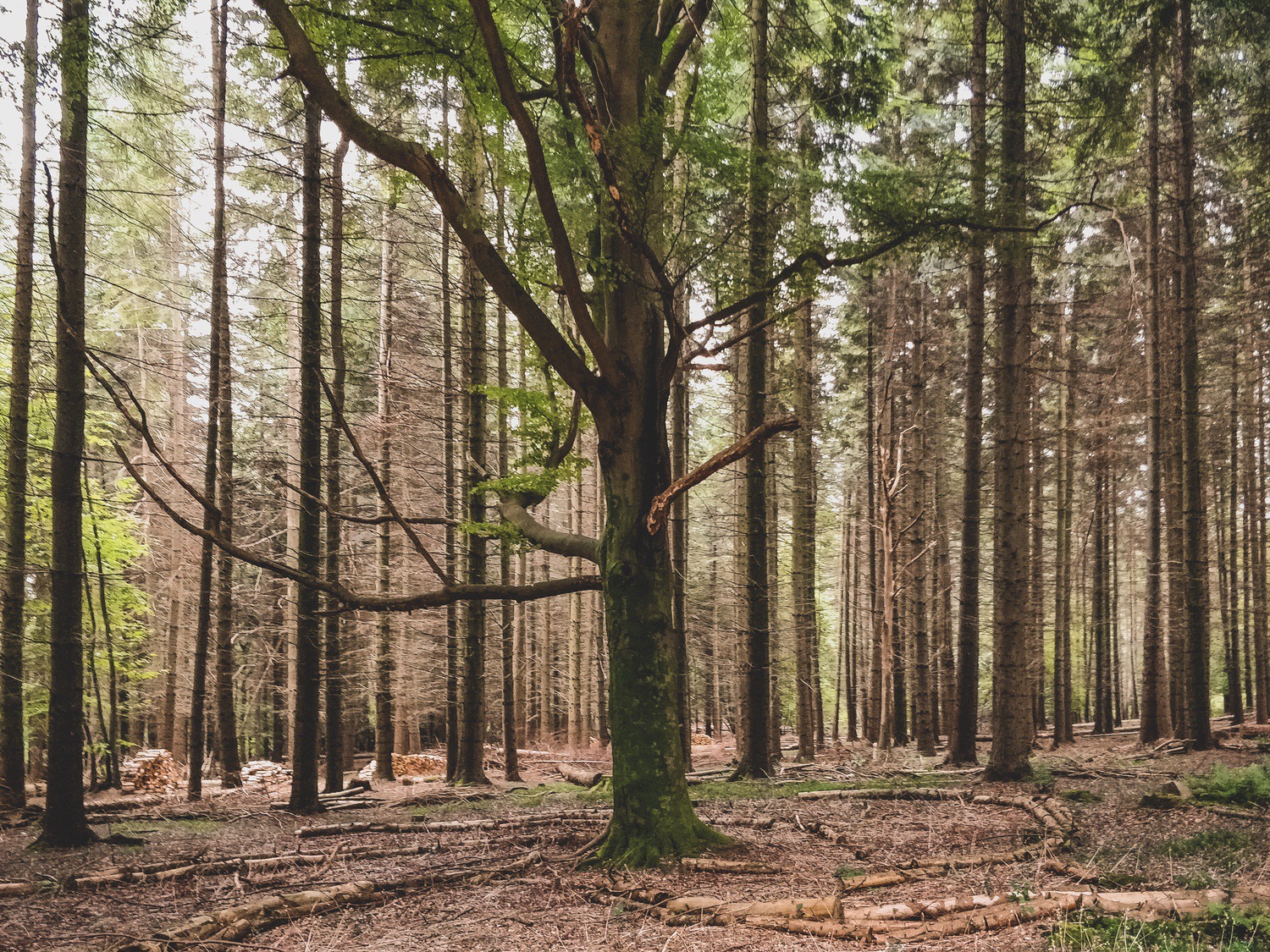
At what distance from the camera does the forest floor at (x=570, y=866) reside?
176 inches

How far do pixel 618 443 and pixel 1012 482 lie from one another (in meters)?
6.66

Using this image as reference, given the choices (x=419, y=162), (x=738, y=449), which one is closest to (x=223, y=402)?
(x=419, y=162)

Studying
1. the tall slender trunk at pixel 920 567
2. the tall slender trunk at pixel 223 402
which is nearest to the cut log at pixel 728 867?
the tall slender trunk at pixel 223 402

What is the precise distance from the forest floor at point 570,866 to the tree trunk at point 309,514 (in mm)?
651

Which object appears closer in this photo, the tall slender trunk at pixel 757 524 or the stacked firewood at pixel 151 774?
the tall slender trunk at pixel 757 524

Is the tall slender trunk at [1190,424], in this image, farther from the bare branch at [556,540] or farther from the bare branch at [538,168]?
the bare branch at [538,168]

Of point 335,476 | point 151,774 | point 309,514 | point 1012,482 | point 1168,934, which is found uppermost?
point 335,476

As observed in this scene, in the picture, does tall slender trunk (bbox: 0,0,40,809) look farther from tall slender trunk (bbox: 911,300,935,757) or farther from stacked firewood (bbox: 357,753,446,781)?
tall slender trunk (bbox: 911,300,935,757)

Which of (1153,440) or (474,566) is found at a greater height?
(1153,440)

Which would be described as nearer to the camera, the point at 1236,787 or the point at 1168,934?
the point at 1168,934

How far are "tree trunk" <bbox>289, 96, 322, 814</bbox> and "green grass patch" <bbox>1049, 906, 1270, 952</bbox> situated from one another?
28.6 feet

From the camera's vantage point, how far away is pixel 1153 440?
46.0 ft

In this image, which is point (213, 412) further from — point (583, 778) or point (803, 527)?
point (803, 527)

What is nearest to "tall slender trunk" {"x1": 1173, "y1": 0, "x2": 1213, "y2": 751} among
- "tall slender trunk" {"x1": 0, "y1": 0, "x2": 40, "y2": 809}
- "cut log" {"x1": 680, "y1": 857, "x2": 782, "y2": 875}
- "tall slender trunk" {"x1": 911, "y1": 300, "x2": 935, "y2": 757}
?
"tall slender trunk" {"x1": 911, "y1": 300, "x2": 935, "y2": 757}
